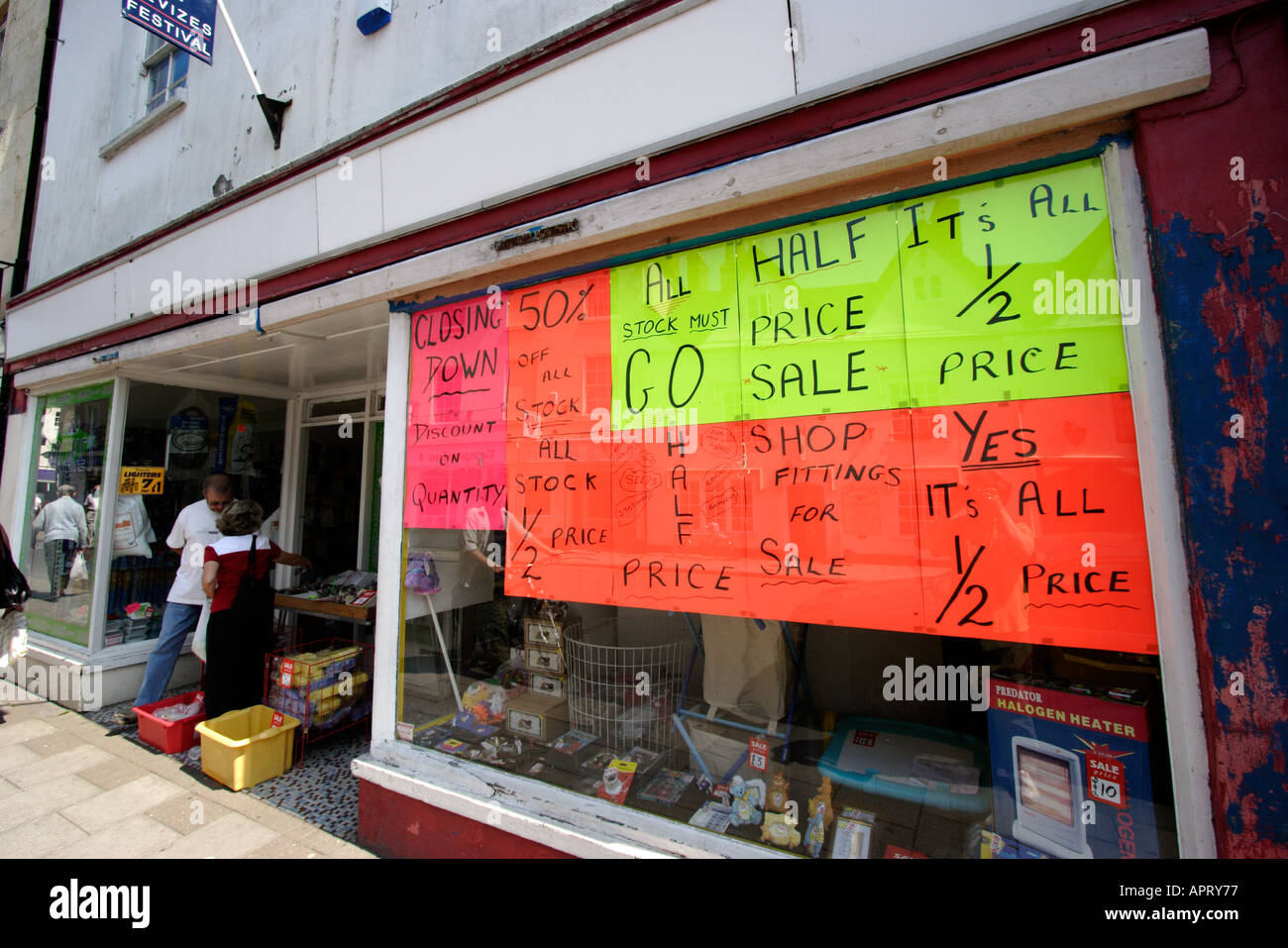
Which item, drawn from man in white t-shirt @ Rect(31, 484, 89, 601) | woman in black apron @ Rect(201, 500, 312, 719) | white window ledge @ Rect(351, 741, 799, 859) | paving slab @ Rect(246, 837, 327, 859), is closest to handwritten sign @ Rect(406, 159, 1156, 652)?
Result: white window ledge @ Rect(351, 741, 799, 859)

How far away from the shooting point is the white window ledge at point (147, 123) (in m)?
5.10

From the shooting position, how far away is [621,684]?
10.6ft

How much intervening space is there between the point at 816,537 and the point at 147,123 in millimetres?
7119

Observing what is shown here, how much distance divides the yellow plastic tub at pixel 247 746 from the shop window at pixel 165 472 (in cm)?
214

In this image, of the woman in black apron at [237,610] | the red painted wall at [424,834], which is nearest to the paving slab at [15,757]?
the woman in black apron at [237,610]

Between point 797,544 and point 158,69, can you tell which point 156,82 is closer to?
point 158,69

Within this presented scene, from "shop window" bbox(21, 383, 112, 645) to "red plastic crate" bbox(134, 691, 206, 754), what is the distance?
60.6 inches

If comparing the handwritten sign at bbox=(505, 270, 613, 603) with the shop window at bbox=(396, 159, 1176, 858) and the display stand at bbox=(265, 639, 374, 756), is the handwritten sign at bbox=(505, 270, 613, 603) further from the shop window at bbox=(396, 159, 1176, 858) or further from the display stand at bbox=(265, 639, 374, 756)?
the display stand at bbox=(265, 639, 374, 756)

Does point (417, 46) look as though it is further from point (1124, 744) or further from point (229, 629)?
point (1124, 744)

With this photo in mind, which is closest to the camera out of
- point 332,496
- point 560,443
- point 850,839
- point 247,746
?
point 850,839

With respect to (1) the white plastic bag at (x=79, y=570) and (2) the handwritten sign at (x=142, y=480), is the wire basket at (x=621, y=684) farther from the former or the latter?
(1) the white plastic bag at (x=79, y=570)

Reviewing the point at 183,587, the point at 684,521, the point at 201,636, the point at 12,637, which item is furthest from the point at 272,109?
the point at 12,637

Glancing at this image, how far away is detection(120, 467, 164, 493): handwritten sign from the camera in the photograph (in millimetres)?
5633

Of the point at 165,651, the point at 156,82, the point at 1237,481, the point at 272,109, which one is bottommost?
the point at 165,651
